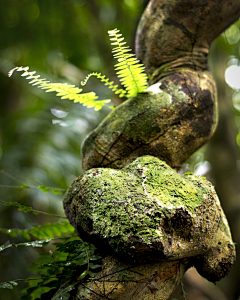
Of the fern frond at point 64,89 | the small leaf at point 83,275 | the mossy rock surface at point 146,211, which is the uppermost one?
the fern frond at point 64,89

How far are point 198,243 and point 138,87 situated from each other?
50 centimetres

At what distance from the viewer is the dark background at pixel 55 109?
1610mm

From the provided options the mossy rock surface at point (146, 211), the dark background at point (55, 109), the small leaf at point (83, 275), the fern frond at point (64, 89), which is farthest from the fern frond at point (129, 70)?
the dark background at point (55, 109)

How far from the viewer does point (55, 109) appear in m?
1.93

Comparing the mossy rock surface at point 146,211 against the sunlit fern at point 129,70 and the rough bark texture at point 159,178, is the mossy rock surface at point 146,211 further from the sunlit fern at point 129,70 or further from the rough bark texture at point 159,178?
the sunlit fern at point 129,70

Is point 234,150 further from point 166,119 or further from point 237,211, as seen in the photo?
point 166,119

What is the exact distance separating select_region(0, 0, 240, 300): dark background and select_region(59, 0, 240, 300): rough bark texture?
933mm

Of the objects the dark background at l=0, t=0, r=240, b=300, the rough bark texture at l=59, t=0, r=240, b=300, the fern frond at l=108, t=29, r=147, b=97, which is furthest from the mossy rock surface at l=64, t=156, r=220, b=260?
the dark background at l=0, t=0, r=240, b=300

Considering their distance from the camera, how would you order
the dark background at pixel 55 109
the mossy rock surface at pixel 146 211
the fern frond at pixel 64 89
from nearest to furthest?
the mossy rock surface at pixel 146 211 → the fern frond at pixel 64 89 → the dark background at pixel 55 109

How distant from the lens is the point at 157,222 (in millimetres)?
514

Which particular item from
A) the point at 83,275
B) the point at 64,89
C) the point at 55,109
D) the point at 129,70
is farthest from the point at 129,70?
the point at 55,109

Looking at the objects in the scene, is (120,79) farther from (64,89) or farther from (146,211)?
(146,211)

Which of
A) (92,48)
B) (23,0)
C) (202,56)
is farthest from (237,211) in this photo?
(23,0)

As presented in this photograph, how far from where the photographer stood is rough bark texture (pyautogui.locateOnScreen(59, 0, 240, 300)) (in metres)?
0.54
